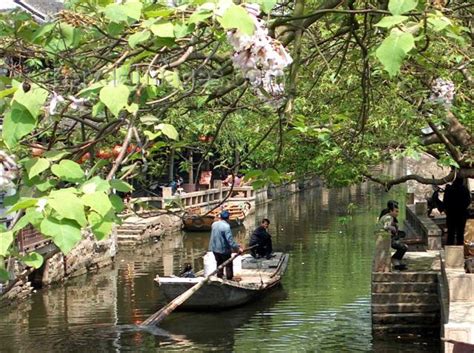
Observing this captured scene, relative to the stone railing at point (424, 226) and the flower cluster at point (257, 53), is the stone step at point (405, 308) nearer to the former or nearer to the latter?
the stone railing at point (424, 226)

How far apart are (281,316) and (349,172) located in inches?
196

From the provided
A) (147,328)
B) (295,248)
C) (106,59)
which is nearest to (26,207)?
(106,59)

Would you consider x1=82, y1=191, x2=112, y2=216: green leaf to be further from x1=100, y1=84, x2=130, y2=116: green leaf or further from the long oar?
the long oar

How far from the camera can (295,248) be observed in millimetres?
30062

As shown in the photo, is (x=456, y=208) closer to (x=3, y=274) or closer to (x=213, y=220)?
(x=3, y=274)

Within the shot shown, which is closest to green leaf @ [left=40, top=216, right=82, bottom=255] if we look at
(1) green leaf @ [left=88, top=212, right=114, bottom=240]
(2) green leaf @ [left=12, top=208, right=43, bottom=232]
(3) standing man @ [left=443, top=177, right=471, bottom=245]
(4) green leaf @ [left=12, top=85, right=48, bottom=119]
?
(2) green leaf @ [left=12, top=208, right=43, bottom=232]

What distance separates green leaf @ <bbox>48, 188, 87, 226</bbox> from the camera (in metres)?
3.04

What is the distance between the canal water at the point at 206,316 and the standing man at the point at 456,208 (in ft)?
6.11

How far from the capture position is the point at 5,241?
318cm

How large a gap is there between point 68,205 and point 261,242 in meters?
18.5

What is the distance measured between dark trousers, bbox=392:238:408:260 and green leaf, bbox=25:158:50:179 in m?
12.9

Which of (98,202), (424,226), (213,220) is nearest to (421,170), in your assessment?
(213,220)

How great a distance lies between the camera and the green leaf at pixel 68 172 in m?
3.50

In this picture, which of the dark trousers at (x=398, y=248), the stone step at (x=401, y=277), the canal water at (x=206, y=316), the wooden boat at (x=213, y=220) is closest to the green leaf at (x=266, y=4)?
the canal water at (x=206, y=316)
